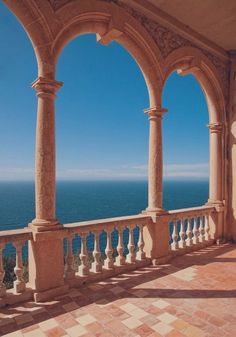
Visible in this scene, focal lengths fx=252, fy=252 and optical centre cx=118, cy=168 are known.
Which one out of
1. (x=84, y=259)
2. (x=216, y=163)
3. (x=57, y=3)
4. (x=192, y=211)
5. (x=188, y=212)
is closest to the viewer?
(x=57, y=3)

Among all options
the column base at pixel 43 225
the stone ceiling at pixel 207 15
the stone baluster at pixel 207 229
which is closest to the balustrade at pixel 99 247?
the column base at pixel 43 225

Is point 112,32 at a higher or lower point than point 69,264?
higher

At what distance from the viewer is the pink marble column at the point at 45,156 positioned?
15.6 feet

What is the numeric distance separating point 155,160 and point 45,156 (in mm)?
2986

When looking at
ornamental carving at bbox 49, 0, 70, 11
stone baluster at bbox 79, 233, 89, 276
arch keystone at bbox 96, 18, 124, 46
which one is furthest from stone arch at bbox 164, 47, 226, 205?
stone baluster at bbox 79, 233, 89, 276

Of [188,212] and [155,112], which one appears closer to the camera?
[155,112]

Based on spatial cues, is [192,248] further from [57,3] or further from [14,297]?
[57,3]

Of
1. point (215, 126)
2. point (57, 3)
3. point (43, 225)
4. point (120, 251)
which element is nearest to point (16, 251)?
point (43, 225)

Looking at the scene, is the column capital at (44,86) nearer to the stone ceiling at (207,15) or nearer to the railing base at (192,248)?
the stone ceiling at (207,15)

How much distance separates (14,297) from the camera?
14.4 ft

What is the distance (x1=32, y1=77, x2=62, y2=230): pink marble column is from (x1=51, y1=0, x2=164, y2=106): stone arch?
664 mm

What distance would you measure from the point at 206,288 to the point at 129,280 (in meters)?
1.54

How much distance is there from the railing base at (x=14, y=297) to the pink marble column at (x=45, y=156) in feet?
3.97

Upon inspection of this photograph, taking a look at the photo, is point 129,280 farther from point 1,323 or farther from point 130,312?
point 1,323
